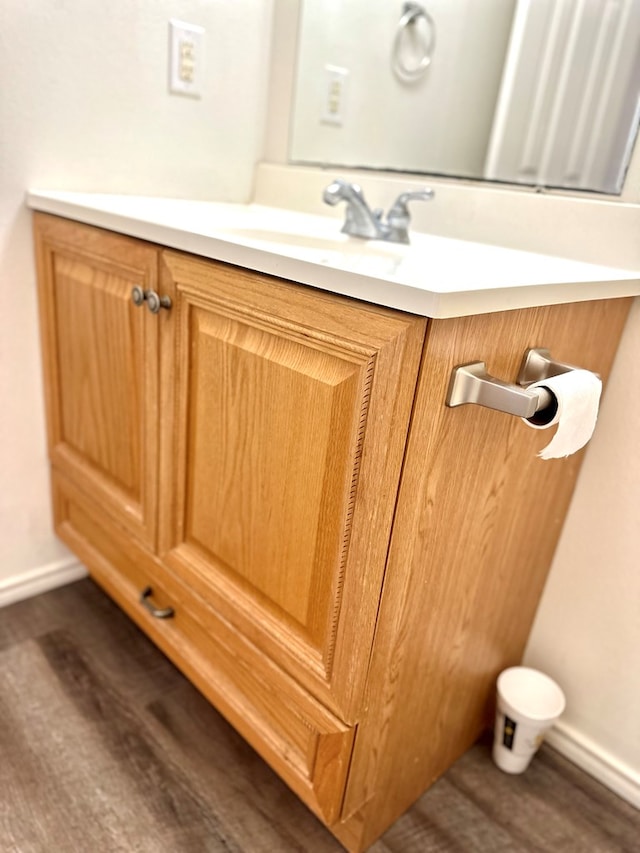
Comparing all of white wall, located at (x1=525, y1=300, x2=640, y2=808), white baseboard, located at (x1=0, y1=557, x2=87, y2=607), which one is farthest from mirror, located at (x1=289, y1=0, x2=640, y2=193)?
white baseboard, located at (x1=0, y1=557, x2=87, y2=607)

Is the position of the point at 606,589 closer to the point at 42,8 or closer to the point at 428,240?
the point at 428,240

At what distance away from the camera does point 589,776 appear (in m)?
1.16

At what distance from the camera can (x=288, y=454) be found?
80 cm

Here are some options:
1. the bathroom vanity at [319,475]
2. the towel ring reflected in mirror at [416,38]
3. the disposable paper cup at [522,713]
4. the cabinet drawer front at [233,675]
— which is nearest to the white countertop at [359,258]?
the bathroom vanity at [319,475]

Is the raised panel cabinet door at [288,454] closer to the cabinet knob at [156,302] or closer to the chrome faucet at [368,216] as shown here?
the cabinet knob at [156,302]

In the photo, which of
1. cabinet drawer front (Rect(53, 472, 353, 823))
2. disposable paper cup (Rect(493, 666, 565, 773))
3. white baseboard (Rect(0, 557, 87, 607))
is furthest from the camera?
white baseboard (Rect(0, 557, 87, 607))

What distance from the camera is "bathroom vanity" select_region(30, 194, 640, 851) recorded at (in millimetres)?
688

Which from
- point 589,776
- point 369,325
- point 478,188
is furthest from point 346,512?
point 589,776

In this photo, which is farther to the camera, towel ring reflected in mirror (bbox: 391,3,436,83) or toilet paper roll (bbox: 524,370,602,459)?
towel ring reflected in mirror (bbox: 391,3,436,83)

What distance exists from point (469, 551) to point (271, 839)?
1.82 feet

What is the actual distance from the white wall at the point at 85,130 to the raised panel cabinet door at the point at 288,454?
43cm

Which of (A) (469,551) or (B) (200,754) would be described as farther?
(B) (200,754)

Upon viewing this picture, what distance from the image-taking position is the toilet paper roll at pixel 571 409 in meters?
0.68

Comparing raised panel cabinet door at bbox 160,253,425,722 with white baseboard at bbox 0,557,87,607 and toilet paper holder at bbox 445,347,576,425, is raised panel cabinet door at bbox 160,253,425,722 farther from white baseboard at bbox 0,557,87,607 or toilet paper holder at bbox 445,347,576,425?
white baseboard at bbox 0,557,87,607
